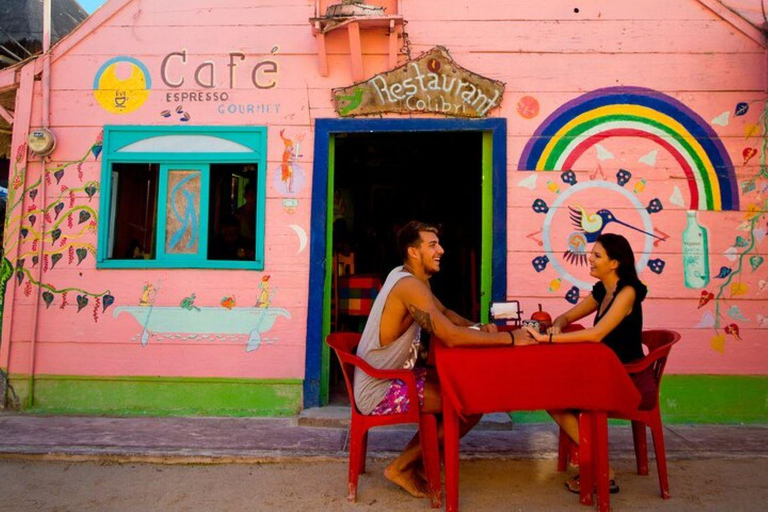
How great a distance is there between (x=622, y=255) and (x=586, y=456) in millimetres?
1165

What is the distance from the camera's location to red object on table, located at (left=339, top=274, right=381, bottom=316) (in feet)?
20.3

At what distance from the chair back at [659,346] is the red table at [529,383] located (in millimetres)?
304

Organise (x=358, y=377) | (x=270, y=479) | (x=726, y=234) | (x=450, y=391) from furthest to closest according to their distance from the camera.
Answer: (x=726, y=234), (x=270, y=479), (x=358, y=377), (x=450, y=391)

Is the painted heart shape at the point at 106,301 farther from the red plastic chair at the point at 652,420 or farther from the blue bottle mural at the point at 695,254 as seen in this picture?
the blue bottle mural at the point at 695,254

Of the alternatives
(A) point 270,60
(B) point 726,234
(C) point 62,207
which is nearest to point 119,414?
(C) point 62,207

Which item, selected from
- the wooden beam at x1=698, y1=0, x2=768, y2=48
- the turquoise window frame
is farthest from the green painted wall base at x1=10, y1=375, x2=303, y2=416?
the wooden beam at x1=698, y1=0, x2=768, y2=48

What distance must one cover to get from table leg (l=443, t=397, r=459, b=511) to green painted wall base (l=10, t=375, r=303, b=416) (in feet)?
7.33

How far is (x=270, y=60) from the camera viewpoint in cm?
527

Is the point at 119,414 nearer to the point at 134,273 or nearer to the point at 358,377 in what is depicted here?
the point at 134,273

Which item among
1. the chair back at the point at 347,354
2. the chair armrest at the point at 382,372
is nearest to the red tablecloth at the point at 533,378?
the chair armrest at the point at 382,372

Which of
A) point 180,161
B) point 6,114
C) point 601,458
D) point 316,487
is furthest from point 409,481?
point 6,114

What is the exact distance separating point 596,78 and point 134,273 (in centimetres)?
432

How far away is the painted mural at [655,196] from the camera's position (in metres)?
5.03

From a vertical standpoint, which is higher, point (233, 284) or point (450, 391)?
point (233, 284)
